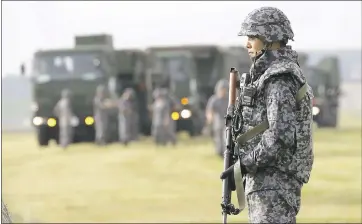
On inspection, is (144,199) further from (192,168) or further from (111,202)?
(192,168)

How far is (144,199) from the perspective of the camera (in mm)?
10789

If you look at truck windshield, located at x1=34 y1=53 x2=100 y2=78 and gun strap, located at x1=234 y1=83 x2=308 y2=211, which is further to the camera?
truck windshield, located at x1=34 y1=53 x2=100 y2=78

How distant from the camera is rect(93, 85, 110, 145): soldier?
15.6 metres

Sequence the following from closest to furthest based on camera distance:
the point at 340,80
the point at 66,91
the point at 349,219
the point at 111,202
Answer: the point at 349,219 < the point at 111,202 < the point at 340,80 < the point at 66,91

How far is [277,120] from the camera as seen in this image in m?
4.02

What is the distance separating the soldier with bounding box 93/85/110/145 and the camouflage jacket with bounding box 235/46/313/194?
37.3 ft

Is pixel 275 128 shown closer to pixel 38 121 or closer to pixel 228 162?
pixel 228 162

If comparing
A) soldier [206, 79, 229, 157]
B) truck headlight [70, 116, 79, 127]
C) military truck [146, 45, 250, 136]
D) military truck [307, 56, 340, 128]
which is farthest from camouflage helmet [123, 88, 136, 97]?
soldier [206, 79, 229, 157]

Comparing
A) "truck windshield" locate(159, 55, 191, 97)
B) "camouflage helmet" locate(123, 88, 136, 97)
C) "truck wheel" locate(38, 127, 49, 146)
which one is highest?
"truck windshield" locate(159, 55, 191, 97)

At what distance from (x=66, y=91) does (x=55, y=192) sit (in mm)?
4898

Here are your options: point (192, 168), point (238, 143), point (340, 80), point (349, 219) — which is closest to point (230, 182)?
point (238, 143)

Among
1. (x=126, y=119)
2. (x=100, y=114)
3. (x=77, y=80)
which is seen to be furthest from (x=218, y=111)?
(x=77, y=80)

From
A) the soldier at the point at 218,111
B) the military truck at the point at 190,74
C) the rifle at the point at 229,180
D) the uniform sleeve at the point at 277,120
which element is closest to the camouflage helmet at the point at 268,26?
the uniform sleeve at the point at 277,120

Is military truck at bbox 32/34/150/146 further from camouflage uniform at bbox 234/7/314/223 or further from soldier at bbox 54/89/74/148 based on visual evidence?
camouflage uniform at bbox 234/7/314/223
